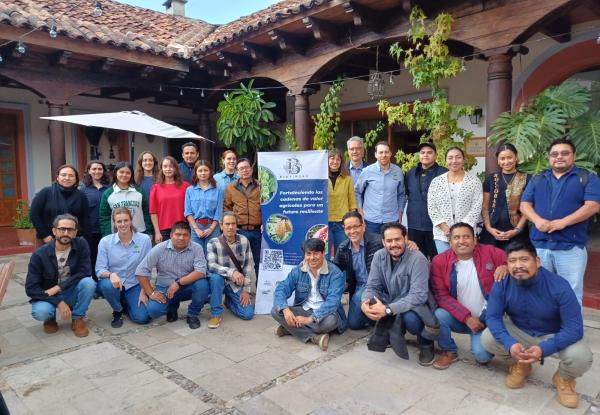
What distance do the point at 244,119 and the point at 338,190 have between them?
3.54 m

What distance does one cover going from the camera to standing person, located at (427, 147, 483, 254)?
3.79 metres

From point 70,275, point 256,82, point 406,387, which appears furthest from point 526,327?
point 256,82

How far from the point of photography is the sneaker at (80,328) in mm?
3834

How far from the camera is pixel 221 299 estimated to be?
418cm

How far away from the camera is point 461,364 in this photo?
317cm

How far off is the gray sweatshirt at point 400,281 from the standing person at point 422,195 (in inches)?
39.1

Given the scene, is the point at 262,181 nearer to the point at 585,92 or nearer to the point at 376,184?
the point at 376,184

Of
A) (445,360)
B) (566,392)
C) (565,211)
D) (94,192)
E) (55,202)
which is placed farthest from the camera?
(94,192)

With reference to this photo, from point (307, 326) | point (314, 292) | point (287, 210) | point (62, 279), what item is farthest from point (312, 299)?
point (62, 279)

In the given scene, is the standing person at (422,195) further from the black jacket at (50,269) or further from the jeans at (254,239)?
the black jacket at (50,269)

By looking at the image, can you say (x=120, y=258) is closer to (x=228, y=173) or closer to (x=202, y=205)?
(x=202, y=205)

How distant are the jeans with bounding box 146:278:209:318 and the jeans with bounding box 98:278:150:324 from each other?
0.08 meters

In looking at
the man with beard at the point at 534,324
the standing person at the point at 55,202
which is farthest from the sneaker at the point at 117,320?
the man with beard at the point at 534,324

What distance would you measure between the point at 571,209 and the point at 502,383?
1.42 m
